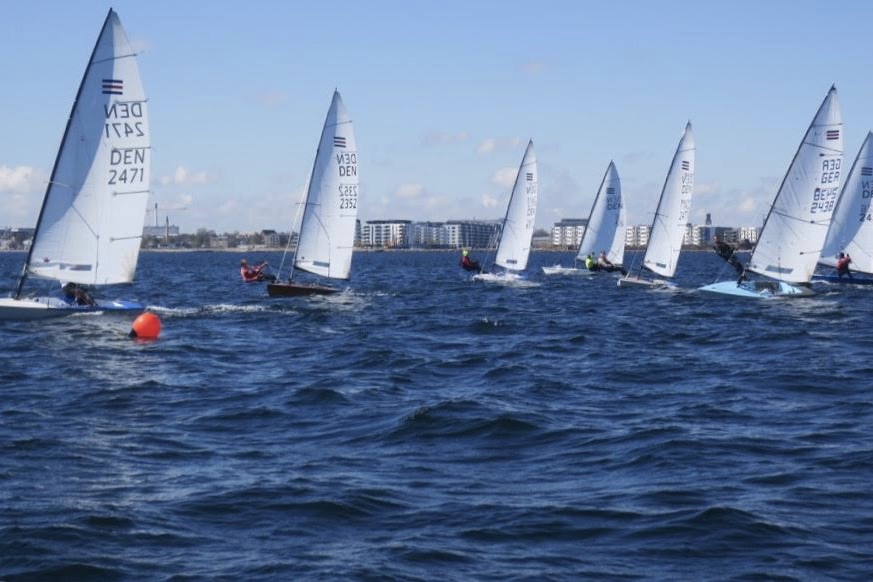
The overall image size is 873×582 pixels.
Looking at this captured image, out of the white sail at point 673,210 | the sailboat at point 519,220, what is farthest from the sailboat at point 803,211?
the sailboat at point 519,220

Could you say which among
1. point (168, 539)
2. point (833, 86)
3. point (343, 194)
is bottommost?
point (168, 539)

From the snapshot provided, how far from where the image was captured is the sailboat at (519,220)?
62.9m

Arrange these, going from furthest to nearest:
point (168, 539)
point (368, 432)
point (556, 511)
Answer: point (368, 432) < point (556, 511) < point (168, 539)

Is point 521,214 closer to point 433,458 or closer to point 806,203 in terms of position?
point 806,203

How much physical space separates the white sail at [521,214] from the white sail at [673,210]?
8.56 meters

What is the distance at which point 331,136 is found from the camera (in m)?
44.4

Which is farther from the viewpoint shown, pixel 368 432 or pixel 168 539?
pixel 368 432

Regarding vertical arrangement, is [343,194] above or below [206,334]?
above

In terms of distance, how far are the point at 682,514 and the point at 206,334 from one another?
21236mm

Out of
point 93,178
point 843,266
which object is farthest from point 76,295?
point 843,266

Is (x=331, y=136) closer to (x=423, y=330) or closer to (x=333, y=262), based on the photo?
(x=333, y=262)

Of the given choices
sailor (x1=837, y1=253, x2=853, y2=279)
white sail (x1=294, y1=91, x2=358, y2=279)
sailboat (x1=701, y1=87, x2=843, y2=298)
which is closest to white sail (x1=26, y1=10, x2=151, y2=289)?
white sail (x1=294, y1=91, x2=358, y2=279)

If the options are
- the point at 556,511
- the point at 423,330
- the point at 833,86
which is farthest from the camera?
the point at 833,86

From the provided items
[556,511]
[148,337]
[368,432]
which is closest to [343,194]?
[148,337]
